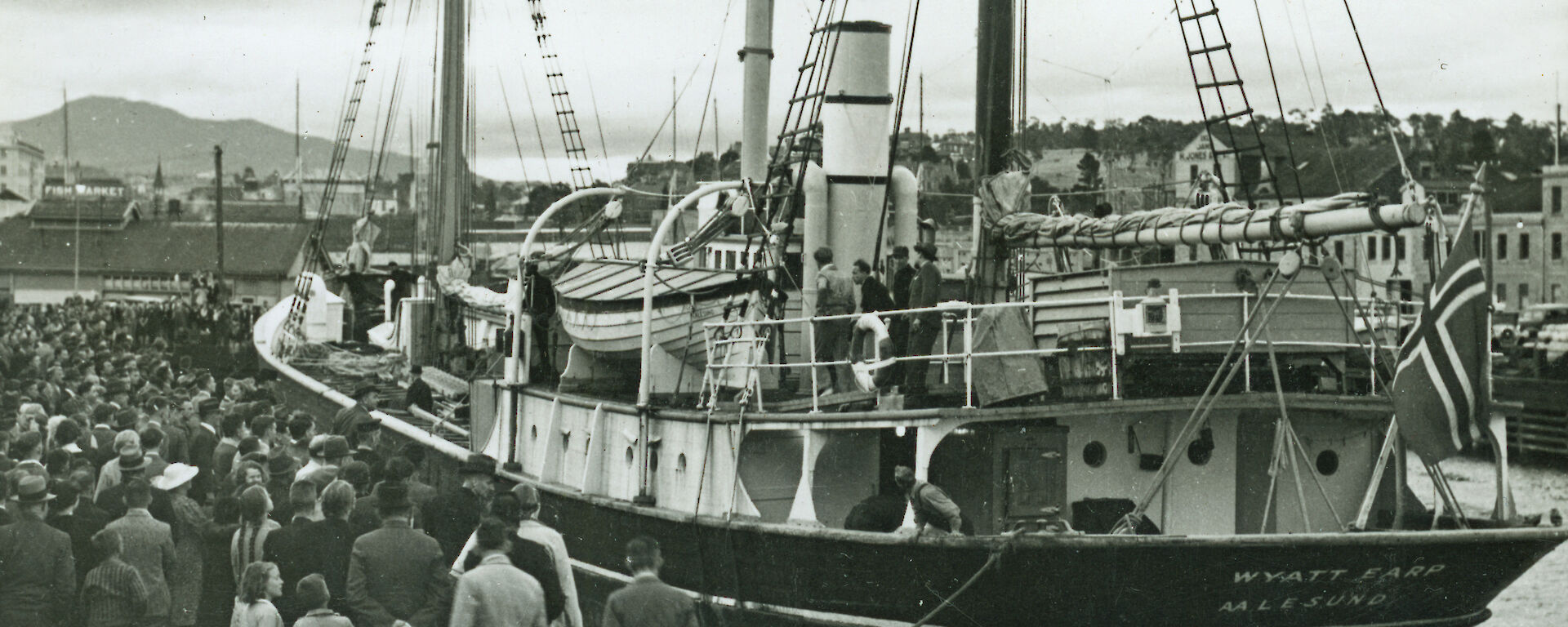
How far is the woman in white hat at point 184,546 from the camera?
9.70 metres

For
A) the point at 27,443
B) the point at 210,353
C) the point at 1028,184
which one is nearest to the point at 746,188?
the point at 1028,184

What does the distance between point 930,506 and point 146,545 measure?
5.48 metres

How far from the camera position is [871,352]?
13250mm

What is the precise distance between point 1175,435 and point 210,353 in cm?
3343

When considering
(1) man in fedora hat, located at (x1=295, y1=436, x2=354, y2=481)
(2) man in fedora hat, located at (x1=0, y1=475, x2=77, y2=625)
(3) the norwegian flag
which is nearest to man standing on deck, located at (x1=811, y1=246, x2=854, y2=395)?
(1) man in fedora hat, located at (x1=295, y1=436, x2=354, y2=481)

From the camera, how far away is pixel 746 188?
1500cm

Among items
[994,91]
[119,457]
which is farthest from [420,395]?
[119,457]

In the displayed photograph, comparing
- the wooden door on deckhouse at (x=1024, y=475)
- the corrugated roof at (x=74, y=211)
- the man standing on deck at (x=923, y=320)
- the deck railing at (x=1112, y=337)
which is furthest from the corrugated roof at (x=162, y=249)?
the wooden door on deckhouse at (x=1024, y=475)

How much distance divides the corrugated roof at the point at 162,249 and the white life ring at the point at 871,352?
5555cm

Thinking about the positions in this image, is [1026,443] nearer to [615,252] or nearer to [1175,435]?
[1175,435]

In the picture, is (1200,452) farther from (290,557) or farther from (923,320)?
(290,557)

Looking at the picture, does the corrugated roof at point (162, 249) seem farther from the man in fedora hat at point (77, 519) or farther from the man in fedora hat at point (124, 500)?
the man in fedora hat at point (77, 519)

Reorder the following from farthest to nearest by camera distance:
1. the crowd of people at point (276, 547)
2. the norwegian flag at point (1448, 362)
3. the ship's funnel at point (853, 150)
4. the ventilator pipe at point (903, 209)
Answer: the ventilator pipe at point (903, 209) → the ship's funnel at point (853, 150) → the norwegian flag at point (1448, 362) → the crowd of people at point (276, 547)

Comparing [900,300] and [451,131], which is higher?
[451,131]
